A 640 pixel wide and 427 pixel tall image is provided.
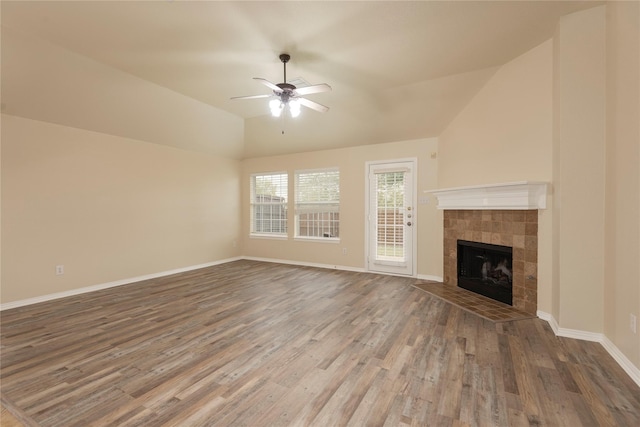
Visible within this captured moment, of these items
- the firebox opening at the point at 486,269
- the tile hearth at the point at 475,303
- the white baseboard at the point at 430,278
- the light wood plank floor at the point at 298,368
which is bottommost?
the light wood plank floor at the point at 298,368

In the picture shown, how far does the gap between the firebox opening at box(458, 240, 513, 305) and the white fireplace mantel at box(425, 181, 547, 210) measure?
601 mm

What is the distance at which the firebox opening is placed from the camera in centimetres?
367

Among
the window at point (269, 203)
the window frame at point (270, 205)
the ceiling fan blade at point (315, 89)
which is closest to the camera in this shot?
the ceiling fan blade at point (315, 89)

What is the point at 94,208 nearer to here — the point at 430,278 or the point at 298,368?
the point at 298,368

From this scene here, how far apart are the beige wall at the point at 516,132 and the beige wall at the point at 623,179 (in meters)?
0.60

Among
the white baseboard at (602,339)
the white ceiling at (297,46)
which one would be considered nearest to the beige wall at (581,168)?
the white baseboard at (602,339)

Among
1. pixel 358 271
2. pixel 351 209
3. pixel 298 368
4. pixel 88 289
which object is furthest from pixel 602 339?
pixel 88 289

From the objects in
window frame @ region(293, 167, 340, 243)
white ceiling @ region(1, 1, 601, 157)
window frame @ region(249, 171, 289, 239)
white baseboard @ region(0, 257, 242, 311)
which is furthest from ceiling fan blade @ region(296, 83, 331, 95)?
white baseboard @ region(0, 257, 242, 311)

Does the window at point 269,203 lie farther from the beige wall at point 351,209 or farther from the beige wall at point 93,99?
the beige wall at point 93,99

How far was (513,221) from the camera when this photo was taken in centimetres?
347

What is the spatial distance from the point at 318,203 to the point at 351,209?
2.80 feet

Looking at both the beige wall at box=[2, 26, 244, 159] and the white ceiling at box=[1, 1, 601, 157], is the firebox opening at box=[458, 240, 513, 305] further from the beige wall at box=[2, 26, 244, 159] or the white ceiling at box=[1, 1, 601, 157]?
the beige wall at box=[2, 26, 244, 159]

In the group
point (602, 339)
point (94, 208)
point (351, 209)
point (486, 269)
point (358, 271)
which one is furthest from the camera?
point (351, 209)

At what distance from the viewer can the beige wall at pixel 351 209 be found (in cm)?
498
